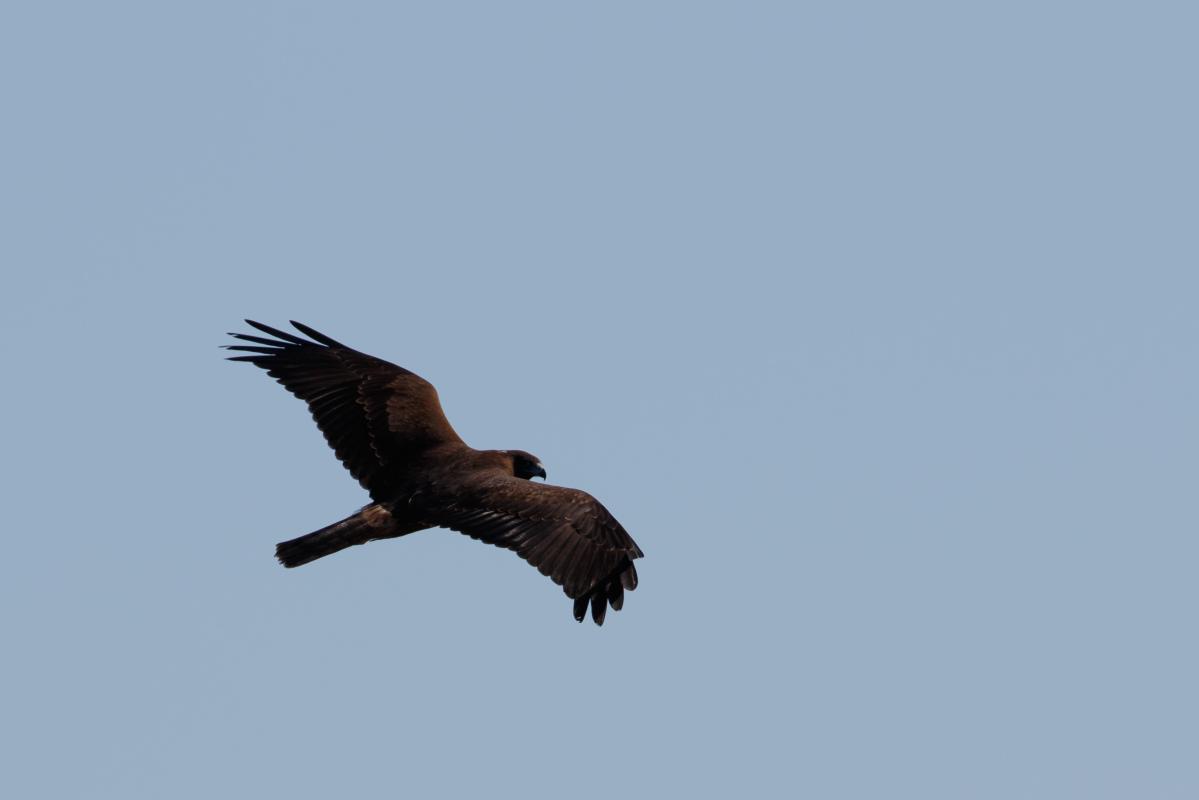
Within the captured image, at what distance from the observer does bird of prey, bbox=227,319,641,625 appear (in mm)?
17156

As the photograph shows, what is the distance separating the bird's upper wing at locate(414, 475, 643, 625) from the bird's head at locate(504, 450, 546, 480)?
1.28 m

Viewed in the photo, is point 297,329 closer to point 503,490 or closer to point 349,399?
point 349,399

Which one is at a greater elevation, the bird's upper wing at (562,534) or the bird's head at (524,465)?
the bird's head at (524,465)

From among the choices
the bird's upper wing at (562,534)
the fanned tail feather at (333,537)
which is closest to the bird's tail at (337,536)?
the fanned tail feather at (333,537)

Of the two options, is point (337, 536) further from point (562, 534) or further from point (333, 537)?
point (562, 534)

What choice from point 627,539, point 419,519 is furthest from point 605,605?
point 419,519

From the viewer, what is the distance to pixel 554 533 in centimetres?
1727

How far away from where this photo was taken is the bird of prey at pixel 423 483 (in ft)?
56.3

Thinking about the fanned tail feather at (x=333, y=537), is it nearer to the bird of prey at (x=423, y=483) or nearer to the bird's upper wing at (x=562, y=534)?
the bird of prey at (x=423, y=483)

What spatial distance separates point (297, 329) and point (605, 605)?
462 centimetres

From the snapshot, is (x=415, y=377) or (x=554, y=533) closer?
(x=554, y=533)

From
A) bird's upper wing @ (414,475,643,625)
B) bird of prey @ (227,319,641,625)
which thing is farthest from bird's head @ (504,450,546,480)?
bird's upper wing @ (414,475,643,625)

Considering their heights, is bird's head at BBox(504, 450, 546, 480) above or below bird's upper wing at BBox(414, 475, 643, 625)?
above

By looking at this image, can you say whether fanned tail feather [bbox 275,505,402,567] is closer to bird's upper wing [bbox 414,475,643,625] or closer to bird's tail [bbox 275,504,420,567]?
bird's tail [bbox 275,504,420,567]
